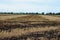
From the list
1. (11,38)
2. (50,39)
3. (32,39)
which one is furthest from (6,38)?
(50,39)

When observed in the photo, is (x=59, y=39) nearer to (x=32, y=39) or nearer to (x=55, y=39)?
(x=55, y=39)

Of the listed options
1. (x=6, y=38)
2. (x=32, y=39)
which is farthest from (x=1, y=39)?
(x=32, y=39)

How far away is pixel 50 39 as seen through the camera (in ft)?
78.9

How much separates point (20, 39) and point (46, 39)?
2.55 meters

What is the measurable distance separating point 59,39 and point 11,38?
4.77 metres

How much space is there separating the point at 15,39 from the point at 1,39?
1.45m

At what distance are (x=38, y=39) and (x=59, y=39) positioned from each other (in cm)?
211

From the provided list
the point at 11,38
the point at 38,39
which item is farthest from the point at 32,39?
the point at 11,38

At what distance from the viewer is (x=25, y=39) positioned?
23891mm

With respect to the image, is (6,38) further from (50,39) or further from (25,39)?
(50,39)

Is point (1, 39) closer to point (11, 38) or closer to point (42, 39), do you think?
point (11, 38)

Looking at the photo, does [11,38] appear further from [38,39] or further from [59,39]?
[59,39]

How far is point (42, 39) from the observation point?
77.9 ft

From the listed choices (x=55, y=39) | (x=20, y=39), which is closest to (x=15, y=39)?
(x=20, y=39)
